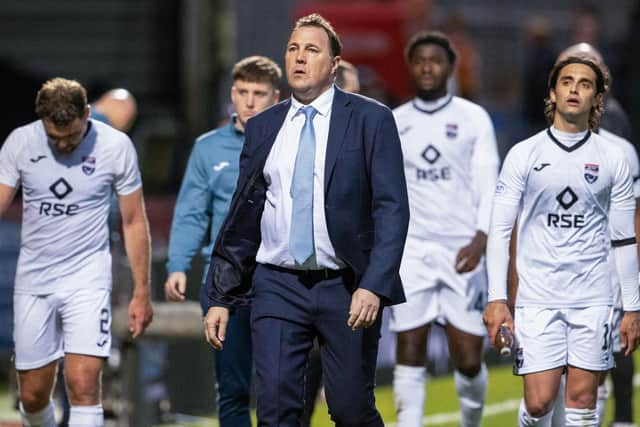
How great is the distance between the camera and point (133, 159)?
29.4ft

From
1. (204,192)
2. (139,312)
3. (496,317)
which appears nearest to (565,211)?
(496,317)

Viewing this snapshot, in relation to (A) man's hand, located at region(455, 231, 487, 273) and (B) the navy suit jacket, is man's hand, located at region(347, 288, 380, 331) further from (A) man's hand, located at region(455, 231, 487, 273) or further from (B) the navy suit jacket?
(A) man's hand, located at region(455, 231, 487, 273)

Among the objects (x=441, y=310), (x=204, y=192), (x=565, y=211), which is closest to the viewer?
(x=565, y=211)

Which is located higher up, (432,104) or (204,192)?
(432,104)

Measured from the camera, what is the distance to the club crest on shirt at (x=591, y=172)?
8148 mm

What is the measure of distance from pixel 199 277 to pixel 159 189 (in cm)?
564

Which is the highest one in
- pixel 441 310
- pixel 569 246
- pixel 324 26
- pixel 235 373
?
pixel 324 26

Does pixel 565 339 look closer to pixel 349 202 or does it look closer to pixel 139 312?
pixel 349 202

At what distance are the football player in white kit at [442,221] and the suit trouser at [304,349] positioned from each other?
6.78 ft

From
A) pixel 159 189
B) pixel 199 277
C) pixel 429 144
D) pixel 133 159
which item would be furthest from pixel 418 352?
pixel 159 189

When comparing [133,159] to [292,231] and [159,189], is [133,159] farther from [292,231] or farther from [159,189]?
[159,189]

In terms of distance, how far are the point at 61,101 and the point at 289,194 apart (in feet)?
5.16

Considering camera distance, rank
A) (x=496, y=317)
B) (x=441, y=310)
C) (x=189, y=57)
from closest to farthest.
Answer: (x=496, y=317)
(x=441, y=310)
(x=189, y=57)

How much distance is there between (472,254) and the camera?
9.59 m
